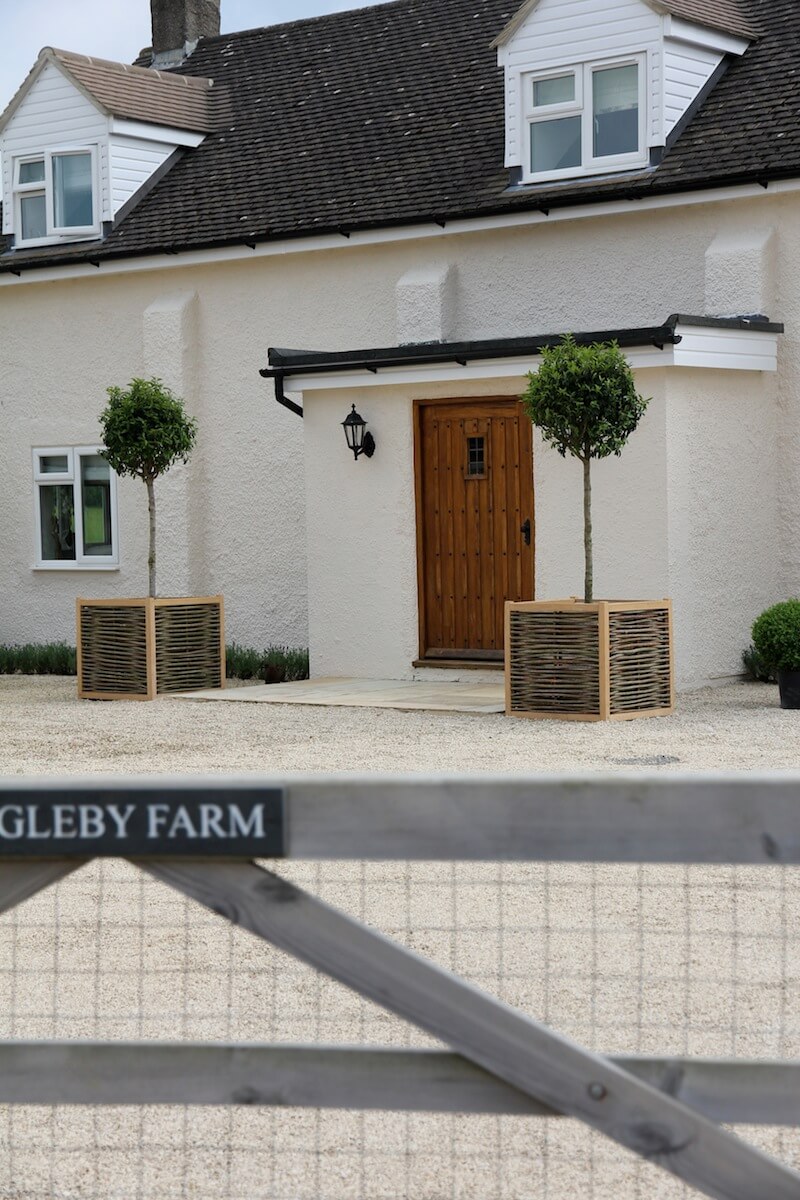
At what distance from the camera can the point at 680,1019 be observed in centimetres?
511

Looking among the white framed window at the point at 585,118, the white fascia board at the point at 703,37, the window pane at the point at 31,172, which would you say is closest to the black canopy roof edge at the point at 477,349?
the white framed window at the point at 585,118

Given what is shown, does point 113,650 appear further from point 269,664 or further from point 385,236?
point 385,236

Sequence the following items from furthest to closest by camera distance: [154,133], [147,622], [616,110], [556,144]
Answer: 1. [154,133]
2. [556,144]
3. [616,110]
4. [147,622]

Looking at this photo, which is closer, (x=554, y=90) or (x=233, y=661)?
(x=554, y=90)

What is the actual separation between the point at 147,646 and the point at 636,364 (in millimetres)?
4825

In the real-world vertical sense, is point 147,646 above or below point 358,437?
below

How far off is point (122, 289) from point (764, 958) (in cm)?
1492

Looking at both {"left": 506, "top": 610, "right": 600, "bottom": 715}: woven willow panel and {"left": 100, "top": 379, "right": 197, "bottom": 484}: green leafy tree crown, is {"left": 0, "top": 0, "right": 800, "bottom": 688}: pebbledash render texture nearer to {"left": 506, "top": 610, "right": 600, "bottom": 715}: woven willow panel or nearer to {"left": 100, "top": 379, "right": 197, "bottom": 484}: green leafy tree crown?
{"left": 100, "top": 379, "right": 197, "bottom": 484}: green leafy tree crown

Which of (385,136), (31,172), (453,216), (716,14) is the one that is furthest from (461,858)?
(31,172)

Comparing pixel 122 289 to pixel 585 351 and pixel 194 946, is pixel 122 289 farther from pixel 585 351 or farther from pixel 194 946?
pixel 194 946

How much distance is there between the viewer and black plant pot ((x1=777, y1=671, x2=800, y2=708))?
12906mm

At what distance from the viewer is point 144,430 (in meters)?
14.5

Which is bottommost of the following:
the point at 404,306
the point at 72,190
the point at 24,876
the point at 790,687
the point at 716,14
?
the point at 790,687

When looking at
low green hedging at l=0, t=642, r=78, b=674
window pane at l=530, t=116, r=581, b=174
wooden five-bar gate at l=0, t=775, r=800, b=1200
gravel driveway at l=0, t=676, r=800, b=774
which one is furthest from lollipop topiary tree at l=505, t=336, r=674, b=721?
wooden five-bar gate at l=0, t=775, r=800, b=1200
